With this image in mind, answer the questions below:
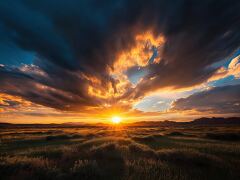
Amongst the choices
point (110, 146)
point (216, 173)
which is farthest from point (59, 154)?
point (216, 173)

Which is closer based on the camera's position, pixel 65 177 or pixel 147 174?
pixel 65 177

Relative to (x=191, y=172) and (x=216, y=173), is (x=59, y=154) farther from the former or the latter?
(x=216, y=173)

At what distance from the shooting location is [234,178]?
23.8 feet

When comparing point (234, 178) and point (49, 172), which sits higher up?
point (49, 172)

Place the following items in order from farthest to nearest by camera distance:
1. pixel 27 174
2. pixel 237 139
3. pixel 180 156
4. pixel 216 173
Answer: pixel 237 139, pixel 180 156, pixel 216 173, pixel 27 174

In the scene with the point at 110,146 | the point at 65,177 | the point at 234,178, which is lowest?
the point at 234,178

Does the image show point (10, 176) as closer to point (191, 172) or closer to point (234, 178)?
point (191, 172)

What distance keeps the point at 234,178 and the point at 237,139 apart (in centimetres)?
2568

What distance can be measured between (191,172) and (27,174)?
8.24 metres

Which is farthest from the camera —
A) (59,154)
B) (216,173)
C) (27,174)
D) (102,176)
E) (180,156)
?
(59,154)

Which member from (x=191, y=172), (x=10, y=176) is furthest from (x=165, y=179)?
(x=10, y=176)

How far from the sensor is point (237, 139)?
2686 centimetres

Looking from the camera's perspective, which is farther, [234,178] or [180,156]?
[180,156]

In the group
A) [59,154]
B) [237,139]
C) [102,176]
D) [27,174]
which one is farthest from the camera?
[237,139]
